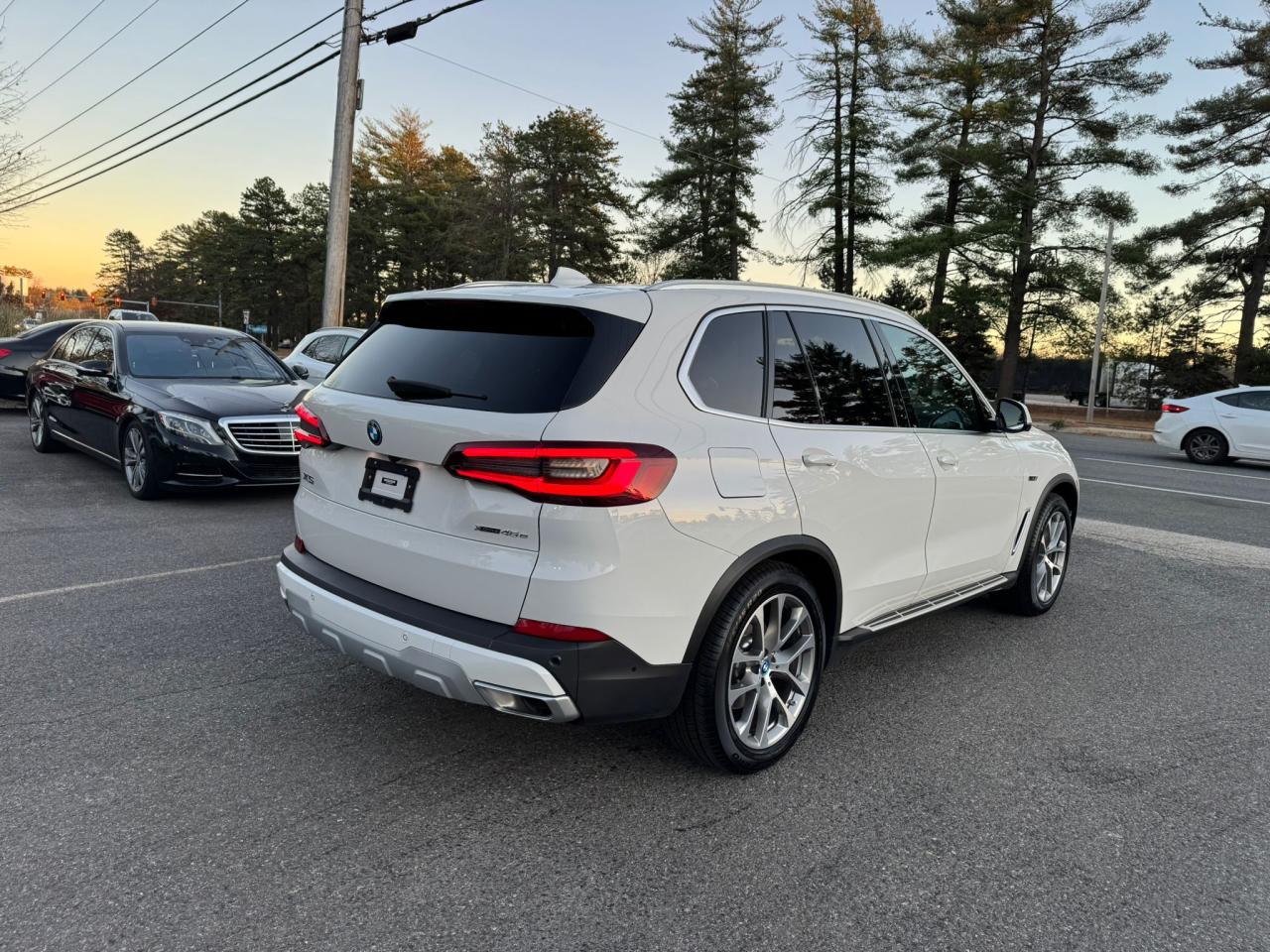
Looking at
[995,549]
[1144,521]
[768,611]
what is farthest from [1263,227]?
[768,611]

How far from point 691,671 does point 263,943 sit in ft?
4.75

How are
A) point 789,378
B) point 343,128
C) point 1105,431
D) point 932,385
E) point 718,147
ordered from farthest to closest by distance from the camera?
point 718,147
point 1105,431
point 343,128
point 932,385
point 789,378

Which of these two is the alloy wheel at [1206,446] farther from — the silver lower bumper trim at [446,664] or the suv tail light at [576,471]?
the silver lower bumper trim at [446,664]

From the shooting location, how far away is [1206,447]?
16.2 metres

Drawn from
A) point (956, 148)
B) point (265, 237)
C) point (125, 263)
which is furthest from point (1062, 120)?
point (125, 263)

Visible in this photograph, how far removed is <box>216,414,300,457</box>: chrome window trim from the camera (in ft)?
23.9

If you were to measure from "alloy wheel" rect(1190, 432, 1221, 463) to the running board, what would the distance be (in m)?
14.2

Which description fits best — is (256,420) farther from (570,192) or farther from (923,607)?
(570,192)

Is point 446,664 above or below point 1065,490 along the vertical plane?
below

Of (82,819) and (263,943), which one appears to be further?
(82,819)

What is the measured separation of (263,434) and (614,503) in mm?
5809

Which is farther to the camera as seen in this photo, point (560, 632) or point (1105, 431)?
point (1105, 431)

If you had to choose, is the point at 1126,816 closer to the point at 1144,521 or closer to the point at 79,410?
the point at 1144,521

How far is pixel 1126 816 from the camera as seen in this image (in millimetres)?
2988
